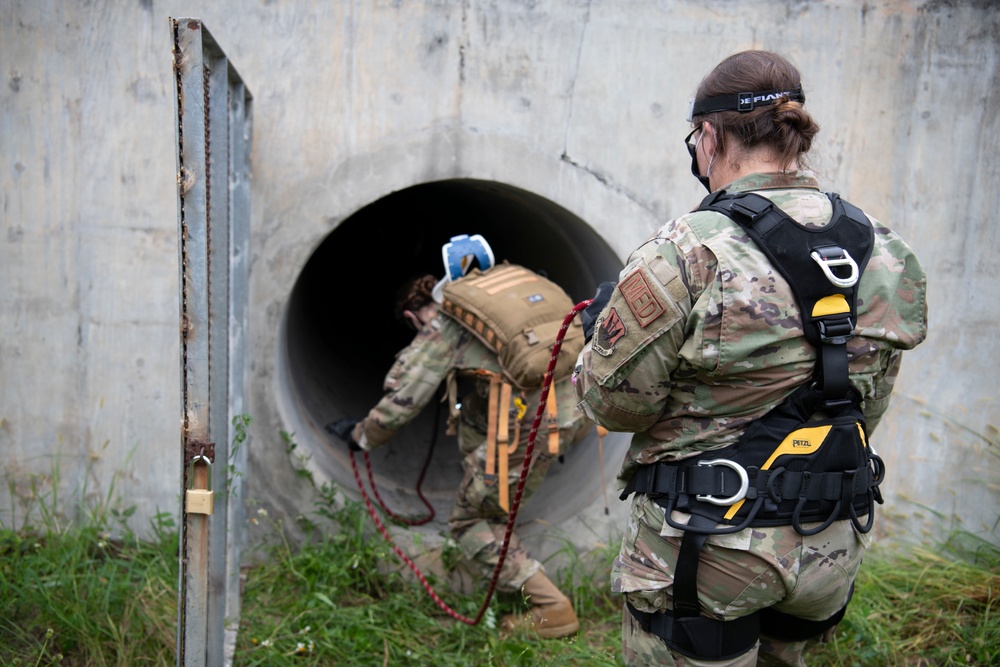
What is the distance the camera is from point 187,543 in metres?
2.16

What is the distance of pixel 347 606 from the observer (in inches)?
132

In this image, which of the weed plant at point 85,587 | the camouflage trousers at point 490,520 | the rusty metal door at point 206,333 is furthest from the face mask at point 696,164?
the weed plant at point 85,587

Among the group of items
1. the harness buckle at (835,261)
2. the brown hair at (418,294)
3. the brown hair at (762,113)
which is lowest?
the brown hair at (418,294)

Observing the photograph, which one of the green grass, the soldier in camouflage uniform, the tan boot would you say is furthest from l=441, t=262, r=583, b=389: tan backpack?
the green grass

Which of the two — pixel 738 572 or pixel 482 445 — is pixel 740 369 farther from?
pixel 482 445

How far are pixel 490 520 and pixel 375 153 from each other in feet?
5.15

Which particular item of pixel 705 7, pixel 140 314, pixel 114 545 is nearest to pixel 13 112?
pixel 140 314

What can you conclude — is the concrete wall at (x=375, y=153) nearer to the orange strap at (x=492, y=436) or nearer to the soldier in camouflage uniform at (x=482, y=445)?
the soldier in camouflage uniform at (x=482, y=445)

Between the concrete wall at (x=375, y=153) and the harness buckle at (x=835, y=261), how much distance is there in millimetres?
1807

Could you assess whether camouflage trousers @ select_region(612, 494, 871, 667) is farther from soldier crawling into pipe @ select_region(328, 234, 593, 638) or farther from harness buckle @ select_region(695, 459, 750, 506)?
soldier crawling into pipe @ select_region(328, 234, 593, 638)

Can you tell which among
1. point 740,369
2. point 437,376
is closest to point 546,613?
point 437,376

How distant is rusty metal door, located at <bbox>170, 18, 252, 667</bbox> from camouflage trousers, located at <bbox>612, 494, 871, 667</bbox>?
3.47 feet

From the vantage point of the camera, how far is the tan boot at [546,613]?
3268 mm

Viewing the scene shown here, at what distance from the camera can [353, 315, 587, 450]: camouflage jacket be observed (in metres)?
3.38
